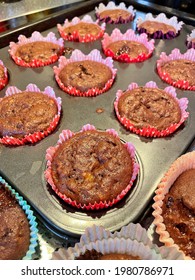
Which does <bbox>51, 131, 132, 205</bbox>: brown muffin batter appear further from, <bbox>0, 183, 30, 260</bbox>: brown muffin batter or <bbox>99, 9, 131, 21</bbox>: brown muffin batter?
<bbox>99, 9, 131, 21</bbox>: brown muffin batter

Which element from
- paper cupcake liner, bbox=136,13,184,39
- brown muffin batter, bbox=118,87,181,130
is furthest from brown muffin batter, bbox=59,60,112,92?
paper cupcake liner, bbox=136,13,184,39

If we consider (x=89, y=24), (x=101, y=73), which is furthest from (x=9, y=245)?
(x=89, y=24)

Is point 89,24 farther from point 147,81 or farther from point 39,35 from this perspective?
point 147,81
